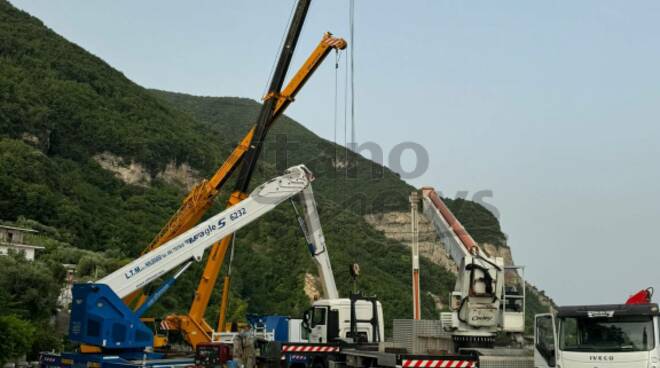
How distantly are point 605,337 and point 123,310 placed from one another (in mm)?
11568

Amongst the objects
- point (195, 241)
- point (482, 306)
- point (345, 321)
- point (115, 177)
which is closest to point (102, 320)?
point (195, 241)

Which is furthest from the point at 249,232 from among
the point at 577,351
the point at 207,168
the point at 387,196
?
the point at 577,351

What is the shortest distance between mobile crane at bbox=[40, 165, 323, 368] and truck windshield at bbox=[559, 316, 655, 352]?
32.3 ft

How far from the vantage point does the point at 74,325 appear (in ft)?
57.9

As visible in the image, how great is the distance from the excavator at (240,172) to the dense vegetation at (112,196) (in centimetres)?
1090

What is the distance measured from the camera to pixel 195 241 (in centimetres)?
1986

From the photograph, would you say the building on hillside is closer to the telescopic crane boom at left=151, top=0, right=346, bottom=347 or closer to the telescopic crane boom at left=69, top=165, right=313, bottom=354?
the telescopic crane boom at left=151, top=0, right=346, bottom=347

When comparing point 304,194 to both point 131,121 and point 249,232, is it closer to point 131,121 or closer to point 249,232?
point 249,232

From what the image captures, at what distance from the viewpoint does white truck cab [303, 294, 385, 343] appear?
2244cm

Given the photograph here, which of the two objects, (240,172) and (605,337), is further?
(240,172)

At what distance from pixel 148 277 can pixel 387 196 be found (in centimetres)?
12002

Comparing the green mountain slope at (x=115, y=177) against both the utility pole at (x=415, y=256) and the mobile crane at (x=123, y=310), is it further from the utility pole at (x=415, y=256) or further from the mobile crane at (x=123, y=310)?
the mobile crane at (x=123, y=310)

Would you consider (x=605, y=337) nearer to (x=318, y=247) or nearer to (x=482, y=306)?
(x=482, y=306)

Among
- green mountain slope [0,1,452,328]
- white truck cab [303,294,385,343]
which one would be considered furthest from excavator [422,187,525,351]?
green mountain slope [0,1,452,328]
